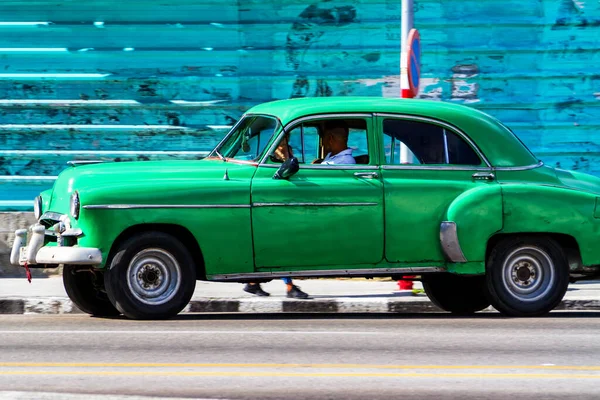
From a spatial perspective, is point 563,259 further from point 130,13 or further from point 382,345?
point 130,13

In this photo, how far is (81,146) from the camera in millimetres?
15945

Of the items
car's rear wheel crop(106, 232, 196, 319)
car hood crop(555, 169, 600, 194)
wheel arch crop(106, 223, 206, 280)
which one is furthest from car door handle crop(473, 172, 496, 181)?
car's rear wheel crop(106, 232, 196, 319)

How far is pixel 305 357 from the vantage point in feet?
27.0

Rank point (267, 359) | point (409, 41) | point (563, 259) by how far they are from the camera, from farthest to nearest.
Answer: point (409, 41) → point (563, 259) → point (267, 359)

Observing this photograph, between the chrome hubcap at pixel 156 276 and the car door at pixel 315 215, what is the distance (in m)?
0.66

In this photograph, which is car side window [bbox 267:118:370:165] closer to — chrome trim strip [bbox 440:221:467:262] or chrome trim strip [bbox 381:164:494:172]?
chrome trim strip [bbox 381:164:494:172]

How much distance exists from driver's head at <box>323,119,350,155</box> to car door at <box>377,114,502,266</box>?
303 mm

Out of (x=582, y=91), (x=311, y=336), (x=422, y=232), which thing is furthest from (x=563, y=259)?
(x=582, y=91)

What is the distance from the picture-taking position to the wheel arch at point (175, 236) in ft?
33.4

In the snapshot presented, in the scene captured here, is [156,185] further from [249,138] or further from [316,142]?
[316,142]

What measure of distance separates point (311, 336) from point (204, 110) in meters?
7.07

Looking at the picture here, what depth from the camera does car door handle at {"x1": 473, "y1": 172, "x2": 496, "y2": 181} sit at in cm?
1083

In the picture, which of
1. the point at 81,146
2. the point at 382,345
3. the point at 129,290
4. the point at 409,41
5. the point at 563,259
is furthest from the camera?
the point at 81,146

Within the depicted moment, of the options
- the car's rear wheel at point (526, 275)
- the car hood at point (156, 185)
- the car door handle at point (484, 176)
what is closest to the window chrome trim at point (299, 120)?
the car hood at point (156, 185)
